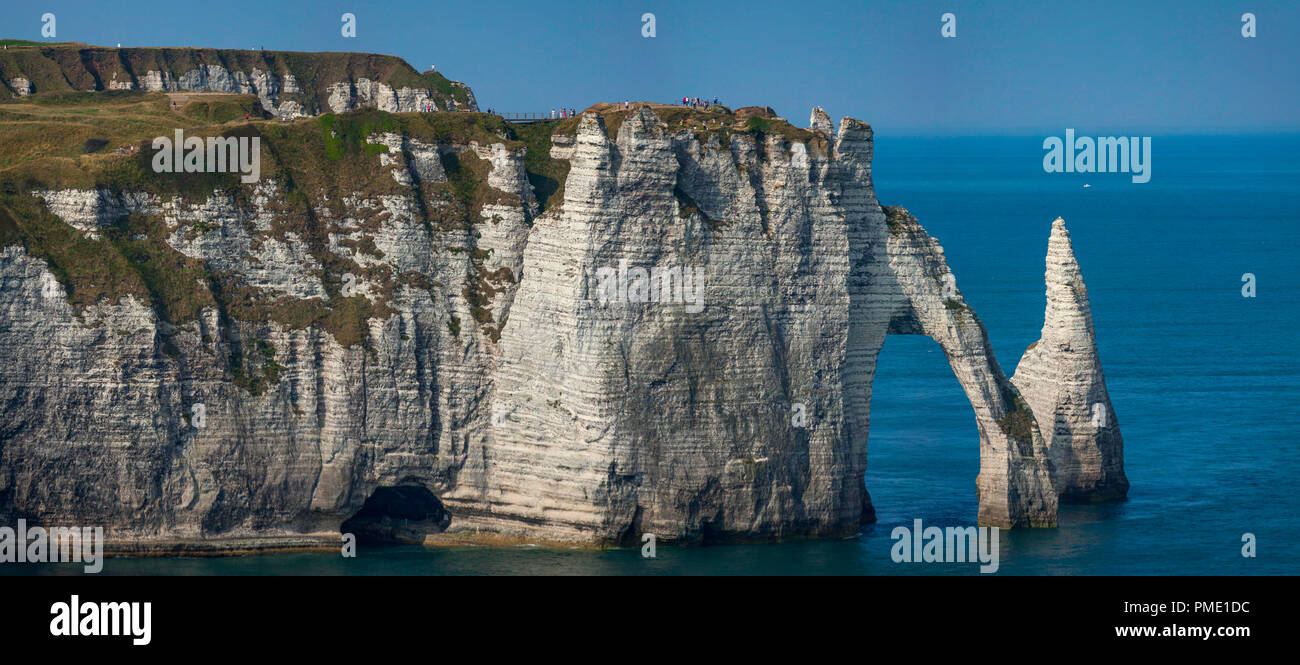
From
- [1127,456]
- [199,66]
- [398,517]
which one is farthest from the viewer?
[199,66]

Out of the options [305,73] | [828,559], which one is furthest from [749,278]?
[305,73]

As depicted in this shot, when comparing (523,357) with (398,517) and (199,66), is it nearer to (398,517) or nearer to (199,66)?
(398,517)

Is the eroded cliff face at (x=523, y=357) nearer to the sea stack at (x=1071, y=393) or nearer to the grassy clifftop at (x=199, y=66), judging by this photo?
the sea stack at (x=1071, y=393)

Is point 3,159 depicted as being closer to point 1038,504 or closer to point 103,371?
point 103,371

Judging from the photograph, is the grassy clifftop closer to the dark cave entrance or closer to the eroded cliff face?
the eroded cliff face

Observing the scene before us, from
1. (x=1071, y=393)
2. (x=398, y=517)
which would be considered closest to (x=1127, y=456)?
(x=1071, y=393)

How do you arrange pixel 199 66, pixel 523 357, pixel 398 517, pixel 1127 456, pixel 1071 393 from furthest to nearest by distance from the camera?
pixel 199 66, pixel 1127 456, pixel 1071 393, pixel 398 517, pixel 523 357
